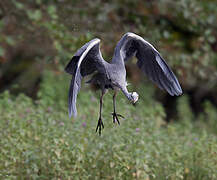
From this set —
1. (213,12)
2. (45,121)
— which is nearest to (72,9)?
(213,12)

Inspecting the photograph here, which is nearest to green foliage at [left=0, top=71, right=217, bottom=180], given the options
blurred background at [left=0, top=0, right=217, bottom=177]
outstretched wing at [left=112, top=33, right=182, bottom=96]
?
outstretched wing at [left=112, top=33, right=182, bottom=96]

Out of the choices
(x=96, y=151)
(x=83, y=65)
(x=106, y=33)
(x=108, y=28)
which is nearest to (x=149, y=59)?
(x=83, y=65)

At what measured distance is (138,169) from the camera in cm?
371

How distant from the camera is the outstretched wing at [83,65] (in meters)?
2.78

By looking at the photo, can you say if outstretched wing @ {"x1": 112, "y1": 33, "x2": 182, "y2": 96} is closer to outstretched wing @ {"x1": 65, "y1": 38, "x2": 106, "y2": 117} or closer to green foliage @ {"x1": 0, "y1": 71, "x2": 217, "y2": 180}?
outstretched wing @ {"x1": 65, "y1": 38, "x2": 106, "y2": 117}

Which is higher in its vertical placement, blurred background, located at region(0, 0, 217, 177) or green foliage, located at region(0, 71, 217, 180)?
blurred background, located at region(0, 0, 217, 177)

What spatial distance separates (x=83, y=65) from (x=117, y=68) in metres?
0.32

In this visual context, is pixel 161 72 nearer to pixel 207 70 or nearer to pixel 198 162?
pixel 198 162

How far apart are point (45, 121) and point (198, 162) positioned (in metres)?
1.61

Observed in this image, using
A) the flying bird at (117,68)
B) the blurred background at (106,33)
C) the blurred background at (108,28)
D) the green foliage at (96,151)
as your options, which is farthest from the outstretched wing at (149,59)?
the blurred background at (108,28)

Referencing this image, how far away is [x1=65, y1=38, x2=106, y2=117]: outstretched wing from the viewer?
9.13 feet

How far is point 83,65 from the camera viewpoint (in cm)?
318

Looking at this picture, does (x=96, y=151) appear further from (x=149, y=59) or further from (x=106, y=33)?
(x=106, y=33)

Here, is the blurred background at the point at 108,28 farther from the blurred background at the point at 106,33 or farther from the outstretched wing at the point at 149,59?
the outstretched wing at the point at 149,59
